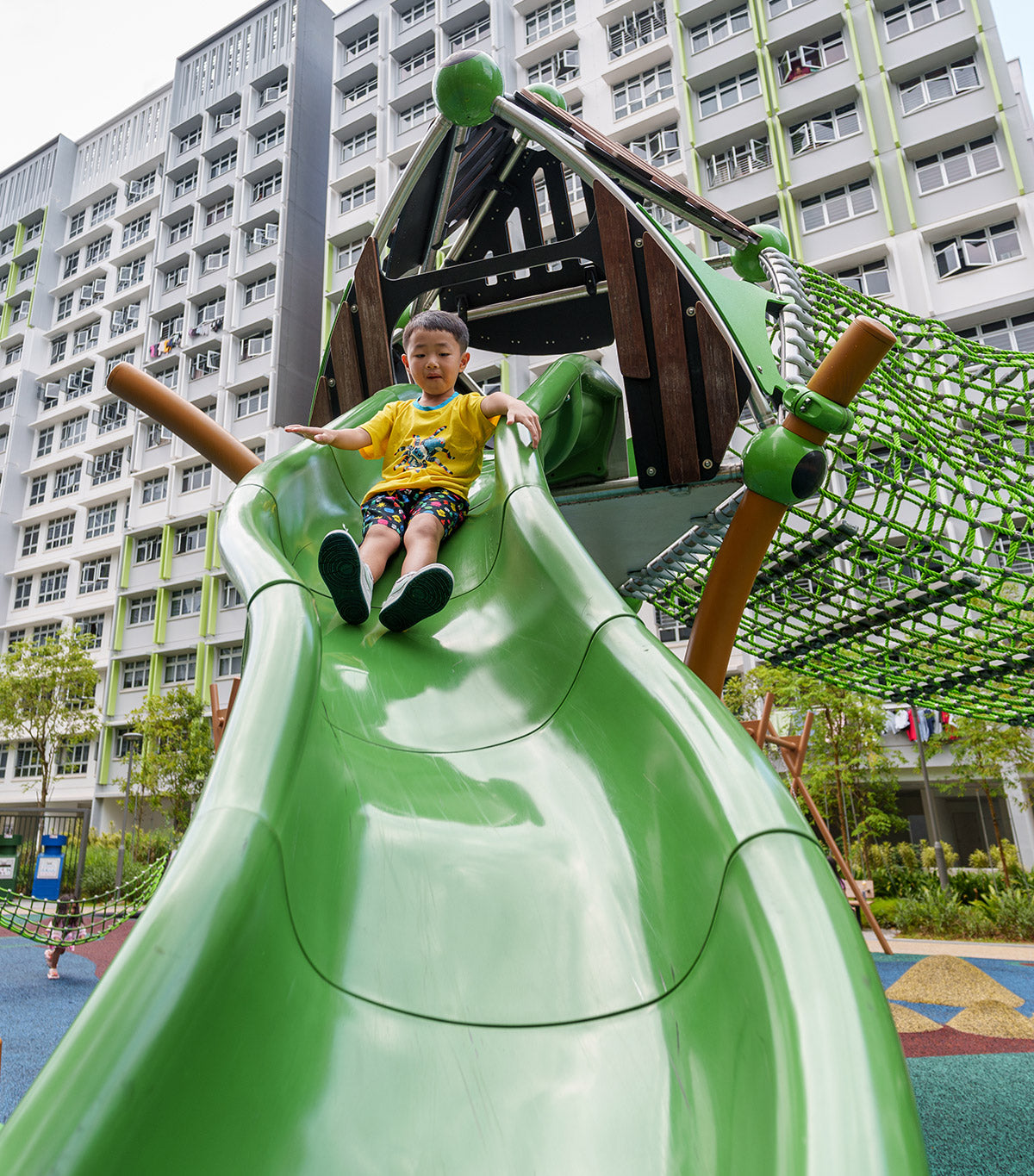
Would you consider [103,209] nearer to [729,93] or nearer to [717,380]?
[729,93]

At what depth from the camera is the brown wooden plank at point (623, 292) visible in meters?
3.62

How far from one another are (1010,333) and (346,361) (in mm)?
18835

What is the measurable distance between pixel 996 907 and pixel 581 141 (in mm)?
11856

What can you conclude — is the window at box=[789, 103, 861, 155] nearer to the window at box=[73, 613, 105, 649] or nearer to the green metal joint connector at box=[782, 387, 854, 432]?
the green metal joint connector at box=[782, 387, 854, 432]

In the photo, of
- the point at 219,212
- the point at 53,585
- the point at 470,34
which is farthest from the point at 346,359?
the point at 53,585

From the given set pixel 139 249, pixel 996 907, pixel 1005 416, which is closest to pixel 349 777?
pixel 1005 416

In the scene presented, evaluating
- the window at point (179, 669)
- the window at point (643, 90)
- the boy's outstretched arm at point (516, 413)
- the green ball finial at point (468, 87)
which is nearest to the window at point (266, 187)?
the window at point (643, 90)

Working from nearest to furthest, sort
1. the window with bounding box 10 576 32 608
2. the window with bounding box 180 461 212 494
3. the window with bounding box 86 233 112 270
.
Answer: the window with bounding box 180 461 212 494 < the window with bounding box 10 576 32 608 < the window with bounding box 86 233 112 270

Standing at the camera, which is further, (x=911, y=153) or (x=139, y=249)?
(x=139, y=249)

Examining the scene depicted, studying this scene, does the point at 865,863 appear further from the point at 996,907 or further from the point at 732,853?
the point at 732,853

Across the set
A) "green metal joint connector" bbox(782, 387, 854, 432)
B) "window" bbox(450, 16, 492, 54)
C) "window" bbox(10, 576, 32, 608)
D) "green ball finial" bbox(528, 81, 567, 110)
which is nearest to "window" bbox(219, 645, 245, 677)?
"window" bbox(10, 576, 32, 608)

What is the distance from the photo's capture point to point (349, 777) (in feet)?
4.86

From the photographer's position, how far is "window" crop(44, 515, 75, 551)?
3316 cm

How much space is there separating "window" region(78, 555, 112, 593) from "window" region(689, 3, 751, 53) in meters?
26.2
